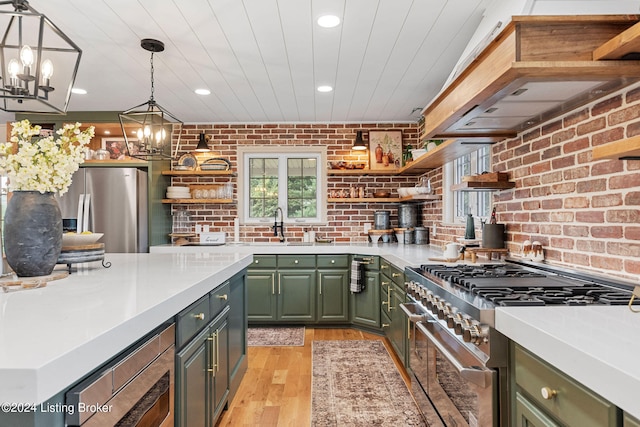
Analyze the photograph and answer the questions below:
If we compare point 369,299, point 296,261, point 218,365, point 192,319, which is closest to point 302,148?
point 296,261

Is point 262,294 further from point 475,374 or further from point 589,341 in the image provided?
point 589,341

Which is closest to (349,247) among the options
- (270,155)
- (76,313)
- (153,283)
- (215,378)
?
(270,155)

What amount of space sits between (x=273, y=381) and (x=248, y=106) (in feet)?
9.37

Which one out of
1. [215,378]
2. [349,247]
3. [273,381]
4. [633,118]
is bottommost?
[273,381]

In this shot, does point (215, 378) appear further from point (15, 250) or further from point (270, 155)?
point (270, 155)

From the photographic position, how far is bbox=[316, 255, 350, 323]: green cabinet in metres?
4.52

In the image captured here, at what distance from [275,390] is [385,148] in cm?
331

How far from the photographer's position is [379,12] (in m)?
2.47

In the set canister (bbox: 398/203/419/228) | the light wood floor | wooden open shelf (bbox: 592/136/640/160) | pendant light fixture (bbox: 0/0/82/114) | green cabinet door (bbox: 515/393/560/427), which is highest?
pendant light fixture (bbox: 0/0/82/114)

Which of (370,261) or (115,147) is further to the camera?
(115,147)

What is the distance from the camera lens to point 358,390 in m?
2.92

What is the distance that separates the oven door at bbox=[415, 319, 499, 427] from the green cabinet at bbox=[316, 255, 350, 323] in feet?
6.98

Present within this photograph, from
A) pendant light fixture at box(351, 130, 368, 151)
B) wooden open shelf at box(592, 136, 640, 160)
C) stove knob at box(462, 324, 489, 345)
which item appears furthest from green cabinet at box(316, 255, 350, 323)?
wooden open shelf at box(592, 136, 640, 160)

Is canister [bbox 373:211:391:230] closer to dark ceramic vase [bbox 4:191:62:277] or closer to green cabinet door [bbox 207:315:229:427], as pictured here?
green cabinet door [bbox 207:315:229:427]
